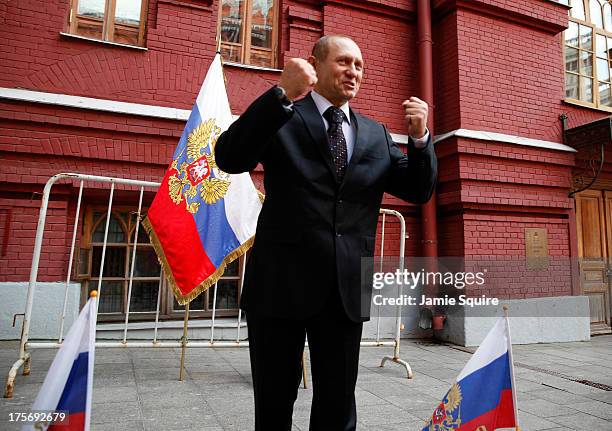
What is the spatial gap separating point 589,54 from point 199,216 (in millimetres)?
7200

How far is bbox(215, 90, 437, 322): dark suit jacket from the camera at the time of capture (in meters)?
1.30

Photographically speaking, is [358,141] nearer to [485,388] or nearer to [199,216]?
[485,388]

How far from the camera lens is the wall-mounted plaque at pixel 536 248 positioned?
5.60 m

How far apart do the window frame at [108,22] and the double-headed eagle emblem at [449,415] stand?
479 centimetres

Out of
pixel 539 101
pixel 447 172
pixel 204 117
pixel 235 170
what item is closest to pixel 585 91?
pixel 539 101

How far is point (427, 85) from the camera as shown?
225 inches

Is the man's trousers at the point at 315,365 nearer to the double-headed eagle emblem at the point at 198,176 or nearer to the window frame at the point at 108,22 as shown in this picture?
the double-headed eagle emblem at the point at 198,176

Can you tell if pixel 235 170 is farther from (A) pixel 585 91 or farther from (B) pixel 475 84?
(A) pixel 585 91

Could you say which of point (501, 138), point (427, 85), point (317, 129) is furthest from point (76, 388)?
point (501, 138)

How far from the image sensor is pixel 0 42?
4262 millimetres

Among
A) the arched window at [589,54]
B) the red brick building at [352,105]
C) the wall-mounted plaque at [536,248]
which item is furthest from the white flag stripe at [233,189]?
the arched window at [589,54]

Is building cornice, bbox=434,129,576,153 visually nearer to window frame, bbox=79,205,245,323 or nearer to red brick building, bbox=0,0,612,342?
red brick building, bbox=0,0,612,342

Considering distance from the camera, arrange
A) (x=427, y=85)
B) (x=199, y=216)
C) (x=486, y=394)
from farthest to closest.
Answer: (x=427, y=85) < (x=199, y=216) < (x=486, y=394)

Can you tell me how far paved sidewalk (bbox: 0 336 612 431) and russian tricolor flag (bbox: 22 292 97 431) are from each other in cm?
103
